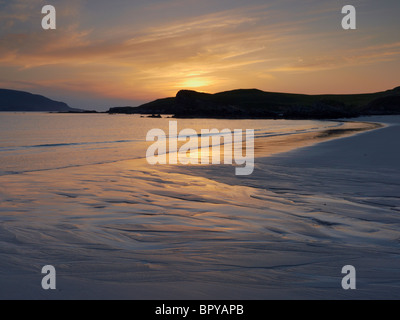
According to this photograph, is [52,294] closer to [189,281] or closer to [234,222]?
[189,281]

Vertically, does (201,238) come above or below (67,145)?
below

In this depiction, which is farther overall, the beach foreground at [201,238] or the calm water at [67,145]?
the calm water at [67,145]

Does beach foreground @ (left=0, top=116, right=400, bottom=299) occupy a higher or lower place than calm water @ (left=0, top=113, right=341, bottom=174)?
lower

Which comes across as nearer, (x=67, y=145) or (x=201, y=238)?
(x=201, y=238)

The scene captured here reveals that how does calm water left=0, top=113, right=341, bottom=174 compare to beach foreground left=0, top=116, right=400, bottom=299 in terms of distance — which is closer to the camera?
beach foreground left=0, top=116, right=400, bottom=299

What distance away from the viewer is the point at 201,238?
18.0ft

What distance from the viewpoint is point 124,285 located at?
12.7 feet

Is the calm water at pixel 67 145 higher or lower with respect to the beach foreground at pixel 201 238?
higher

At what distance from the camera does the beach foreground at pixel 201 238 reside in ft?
12.7

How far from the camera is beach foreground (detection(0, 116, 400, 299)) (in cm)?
386

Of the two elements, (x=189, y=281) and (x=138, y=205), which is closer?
(x=189, y=281)
